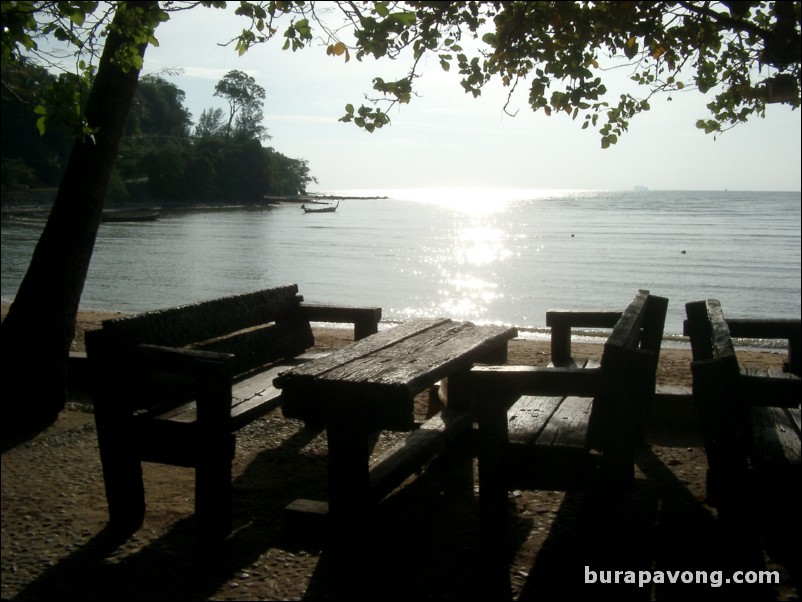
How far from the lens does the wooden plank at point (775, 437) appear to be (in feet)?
10.3

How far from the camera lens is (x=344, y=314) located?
6176mm

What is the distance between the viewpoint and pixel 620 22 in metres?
4.05

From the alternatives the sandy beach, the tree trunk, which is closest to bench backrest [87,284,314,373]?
the sandy beach

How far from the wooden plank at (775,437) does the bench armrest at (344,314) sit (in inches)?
119

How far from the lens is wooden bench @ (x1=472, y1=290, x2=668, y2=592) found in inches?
130

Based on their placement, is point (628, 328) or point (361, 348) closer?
point (628, 328)

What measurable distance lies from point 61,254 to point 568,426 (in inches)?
175

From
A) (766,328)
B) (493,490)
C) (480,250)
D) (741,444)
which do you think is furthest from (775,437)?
(480,250)

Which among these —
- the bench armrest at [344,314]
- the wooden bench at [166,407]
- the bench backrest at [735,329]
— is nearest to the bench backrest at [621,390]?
the bench backrest at [735,329]

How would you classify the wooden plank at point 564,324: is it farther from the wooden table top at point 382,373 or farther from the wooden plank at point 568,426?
the wooden plank at point 568,426

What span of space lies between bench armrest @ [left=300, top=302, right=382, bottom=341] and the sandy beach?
114cm

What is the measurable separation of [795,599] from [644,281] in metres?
25.6

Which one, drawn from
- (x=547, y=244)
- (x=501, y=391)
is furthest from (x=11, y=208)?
(x=501, y=391)

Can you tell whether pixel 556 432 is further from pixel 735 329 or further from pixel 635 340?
pixel 735 329
